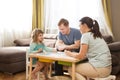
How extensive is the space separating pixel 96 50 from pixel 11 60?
6.72 feet

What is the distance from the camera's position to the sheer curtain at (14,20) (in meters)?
4.91

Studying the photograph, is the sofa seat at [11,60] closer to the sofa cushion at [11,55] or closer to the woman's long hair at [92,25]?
the sofa cushion at [11,55]

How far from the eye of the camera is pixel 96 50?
99.3 inches

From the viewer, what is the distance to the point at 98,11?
4660 mm

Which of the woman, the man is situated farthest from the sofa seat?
the woman

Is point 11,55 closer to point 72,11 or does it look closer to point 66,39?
point 66,39

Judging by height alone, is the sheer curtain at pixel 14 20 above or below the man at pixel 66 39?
above

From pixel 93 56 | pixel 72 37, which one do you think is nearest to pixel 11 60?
pixel 72 37

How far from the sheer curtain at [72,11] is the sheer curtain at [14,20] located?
496 millimetres

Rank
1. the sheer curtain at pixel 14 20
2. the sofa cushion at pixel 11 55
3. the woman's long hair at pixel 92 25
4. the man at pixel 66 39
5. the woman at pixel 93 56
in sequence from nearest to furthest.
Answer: the woman at pixel 93 56 → the woman's long hair at pixel 92 25 → the man at pixel 66 39 → the sofa cushion at pixel 11 55 → the sheer curtain at pixel 14 20

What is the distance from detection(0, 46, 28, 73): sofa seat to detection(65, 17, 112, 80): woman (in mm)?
1818

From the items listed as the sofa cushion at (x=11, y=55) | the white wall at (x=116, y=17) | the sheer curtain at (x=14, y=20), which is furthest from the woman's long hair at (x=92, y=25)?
the sheer curtain at (x=14, y=20)

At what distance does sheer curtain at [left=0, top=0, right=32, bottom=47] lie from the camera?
4.91 metres

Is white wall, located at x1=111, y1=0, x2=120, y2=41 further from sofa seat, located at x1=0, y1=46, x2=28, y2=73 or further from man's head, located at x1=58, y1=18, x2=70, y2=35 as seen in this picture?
sofa seat, located at x1=0, y1=46, x2=28, y2=73
